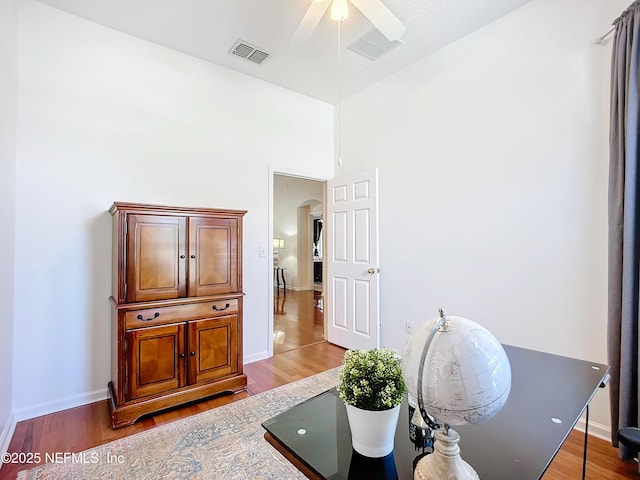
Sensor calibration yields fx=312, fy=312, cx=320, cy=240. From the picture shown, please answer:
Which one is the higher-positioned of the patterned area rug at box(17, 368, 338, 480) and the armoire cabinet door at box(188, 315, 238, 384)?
the armoire cabinet door at box(188, 315, 238, 384)

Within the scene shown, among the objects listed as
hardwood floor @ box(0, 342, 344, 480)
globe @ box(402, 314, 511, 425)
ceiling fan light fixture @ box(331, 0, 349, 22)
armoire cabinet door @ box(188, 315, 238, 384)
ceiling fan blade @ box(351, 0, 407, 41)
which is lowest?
hardwood floor @ box(0, 342, 344, 480)

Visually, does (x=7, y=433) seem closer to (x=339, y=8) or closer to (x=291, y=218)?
(x=339, y=8)

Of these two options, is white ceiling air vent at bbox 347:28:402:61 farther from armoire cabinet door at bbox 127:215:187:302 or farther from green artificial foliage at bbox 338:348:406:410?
green artificial foliage at bbox 338:348:406:410

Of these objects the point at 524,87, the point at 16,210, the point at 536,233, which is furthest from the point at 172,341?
the point at 524,87

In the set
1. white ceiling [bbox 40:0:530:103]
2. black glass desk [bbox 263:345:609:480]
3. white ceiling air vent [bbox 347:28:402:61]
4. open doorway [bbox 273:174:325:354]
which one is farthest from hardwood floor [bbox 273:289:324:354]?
white ceiling air vent [bbox 347:28:402:61]

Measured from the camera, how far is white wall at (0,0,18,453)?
1894mm

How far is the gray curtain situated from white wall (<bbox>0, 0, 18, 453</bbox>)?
358cm

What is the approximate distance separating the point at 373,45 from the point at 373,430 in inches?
121

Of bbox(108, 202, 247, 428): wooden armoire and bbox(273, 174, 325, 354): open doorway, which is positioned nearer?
bbox(108, 202, 247, 428): wooden armoire

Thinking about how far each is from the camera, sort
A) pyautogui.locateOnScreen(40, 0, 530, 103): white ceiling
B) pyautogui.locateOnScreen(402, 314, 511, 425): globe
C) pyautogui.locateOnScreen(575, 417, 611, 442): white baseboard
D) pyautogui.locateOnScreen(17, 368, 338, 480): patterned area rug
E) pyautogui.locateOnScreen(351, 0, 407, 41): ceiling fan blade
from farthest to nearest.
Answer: pyautogui.locateOnScreen(40, 0, 530, 103): white ceiling → pyautogui.locateOnScreen(575, 417, 611, 442): white baseboard → pyautogui.locateOnScreen(351, 0, 407, 41): ceiling fan blade → pyautogui.locateOnScreen(17, 368, 338, 480): patterned area rug → pyautogui.locateOnScreen(402, 314, 511, 425): globe

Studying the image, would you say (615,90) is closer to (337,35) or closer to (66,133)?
(337,35)

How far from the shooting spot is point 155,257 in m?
2.29

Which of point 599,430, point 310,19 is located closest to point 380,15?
point 310,19

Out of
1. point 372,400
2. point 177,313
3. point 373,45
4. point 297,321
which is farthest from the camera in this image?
point 297,321
